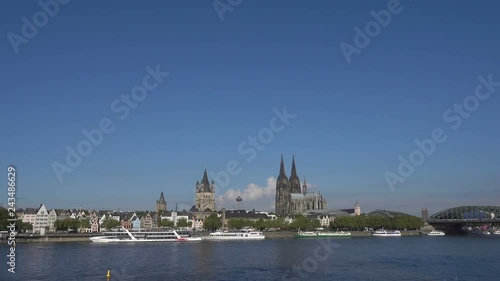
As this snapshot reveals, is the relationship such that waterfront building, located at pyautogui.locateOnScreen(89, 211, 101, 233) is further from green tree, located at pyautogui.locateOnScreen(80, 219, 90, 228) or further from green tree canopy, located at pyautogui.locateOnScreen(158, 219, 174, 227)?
green tree canopy, located at pyautogui.locateOnScreen(158, 219, 174, 227)

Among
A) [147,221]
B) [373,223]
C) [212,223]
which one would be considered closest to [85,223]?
[212,223]

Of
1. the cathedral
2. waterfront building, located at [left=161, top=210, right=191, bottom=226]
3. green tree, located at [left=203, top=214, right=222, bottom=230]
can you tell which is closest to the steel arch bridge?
the cathedral

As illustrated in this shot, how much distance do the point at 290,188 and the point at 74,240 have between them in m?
108

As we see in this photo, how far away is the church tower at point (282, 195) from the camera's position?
192625 mm

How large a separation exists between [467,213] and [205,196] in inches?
3594

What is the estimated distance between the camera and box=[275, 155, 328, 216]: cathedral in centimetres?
19288

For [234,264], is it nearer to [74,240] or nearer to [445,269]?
[445,269]

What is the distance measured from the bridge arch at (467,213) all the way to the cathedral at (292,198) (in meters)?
44.3

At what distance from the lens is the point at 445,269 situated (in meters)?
45.2

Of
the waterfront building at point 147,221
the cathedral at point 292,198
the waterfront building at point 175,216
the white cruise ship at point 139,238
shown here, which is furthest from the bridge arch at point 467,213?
the white cruise ship at point 139,238

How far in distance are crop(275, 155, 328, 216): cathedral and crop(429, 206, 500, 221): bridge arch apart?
145 ft

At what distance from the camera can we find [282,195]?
7579 inches

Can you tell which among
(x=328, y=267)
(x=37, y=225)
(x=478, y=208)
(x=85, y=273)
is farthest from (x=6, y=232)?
(x=478, y=208)

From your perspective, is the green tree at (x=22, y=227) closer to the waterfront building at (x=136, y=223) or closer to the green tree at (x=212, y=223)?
the waterfront building at (x=136, y=223)
